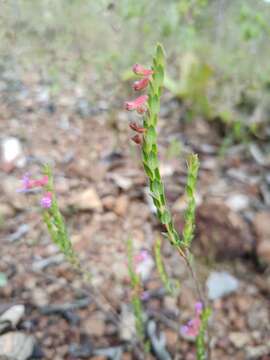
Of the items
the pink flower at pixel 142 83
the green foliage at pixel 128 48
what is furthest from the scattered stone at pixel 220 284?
the green foliage at pixel 128 48

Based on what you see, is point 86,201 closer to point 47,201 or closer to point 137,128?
point 47,201

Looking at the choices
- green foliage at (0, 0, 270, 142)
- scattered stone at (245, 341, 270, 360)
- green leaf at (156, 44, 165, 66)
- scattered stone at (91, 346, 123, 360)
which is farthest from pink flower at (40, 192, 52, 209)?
green foliage at (0, 0, 270, 142)

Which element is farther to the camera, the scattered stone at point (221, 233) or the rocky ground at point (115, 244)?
the scattered stone at point (221, 233)

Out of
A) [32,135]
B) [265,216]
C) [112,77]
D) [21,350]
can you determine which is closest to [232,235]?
[265,216]

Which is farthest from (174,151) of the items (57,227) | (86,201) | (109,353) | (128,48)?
(128,48)

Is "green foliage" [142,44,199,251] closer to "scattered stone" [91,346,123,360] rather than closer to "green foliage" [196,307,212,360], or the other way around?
"green foliage" [196,307,212,360]

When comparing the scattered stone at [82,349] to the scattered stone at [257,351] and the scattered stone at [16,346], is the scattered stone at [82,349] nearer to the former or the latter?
the scattered stone at [16,346]
